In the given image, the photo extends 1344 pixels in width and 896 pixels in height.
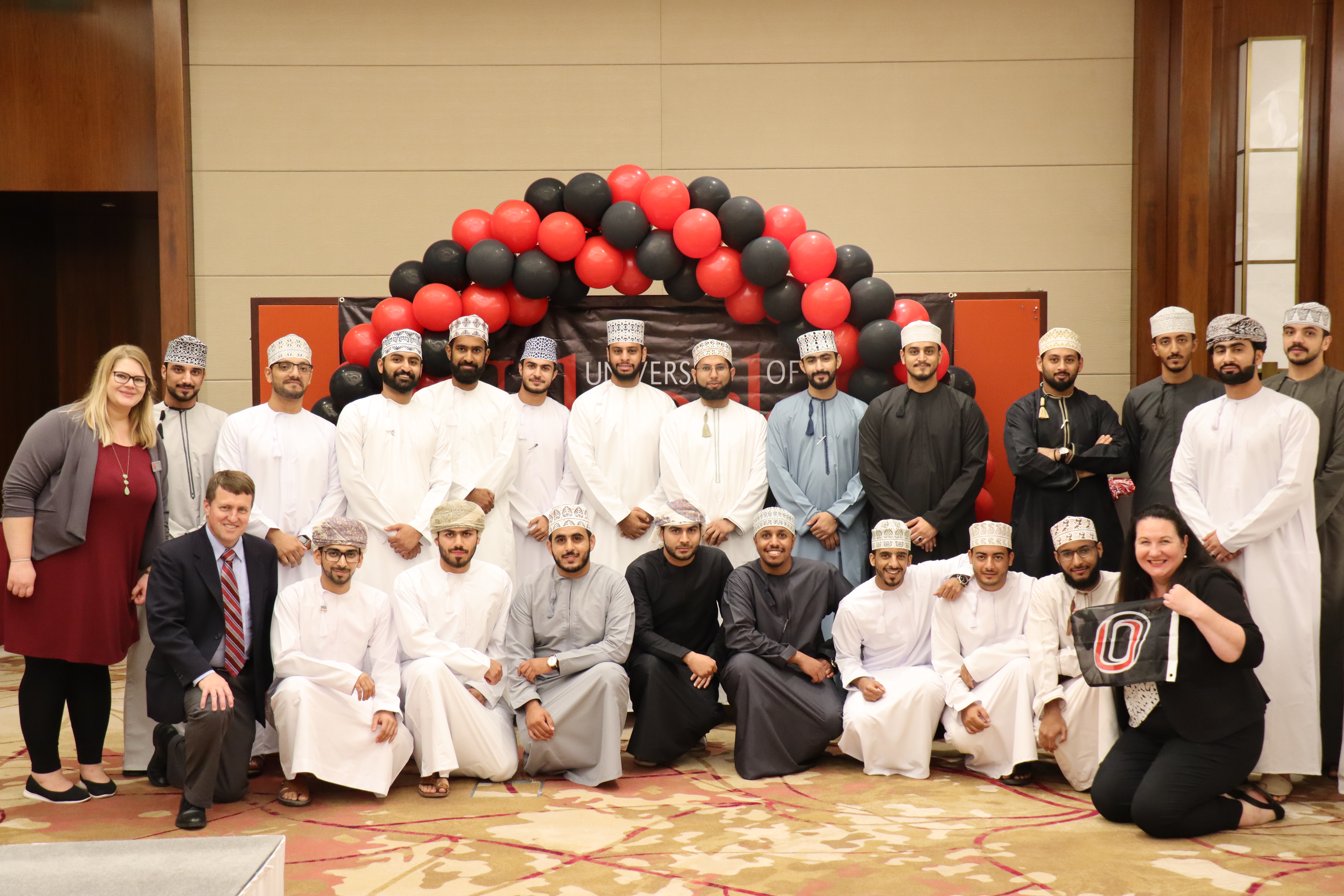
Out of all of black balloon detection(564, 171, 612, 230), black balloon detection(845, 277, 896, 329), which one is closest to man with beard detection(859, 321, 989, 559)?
black balloon detection(845, 277, 896, 329)

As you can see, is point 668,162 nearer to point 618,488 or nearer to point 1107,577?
point 618,488

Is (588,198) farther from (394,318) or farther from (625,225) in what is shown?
(394,318)

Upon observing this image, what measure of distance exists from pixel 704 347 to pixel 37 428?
2.76 m

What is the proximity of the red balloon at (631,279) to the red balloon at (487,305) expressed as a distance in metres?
0.55

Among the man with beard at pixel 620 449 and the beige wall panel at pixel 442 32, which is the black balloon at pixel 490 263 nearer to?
the man with beard at pixel 620 449

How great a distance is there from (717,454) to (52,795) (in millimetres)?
2974

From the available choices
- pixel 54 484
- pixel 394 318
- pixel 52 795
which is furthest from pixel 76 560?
pixel 394 318

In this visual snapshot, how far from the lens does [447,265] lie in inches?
210

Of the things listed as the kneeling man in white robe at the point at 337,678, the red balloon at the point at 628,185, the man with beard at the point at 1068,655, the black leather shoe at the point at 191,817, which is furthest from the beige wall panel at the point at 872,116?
the black leather shoe at the point at 191,817

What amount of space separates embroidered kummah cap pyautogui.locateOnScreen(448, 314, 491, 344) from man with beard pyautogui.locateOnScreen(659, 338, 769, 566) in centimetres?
96

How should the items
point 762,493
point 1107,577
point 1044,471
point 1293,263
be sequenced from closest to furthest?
point 1107,577 → point 1044,471 → point 762,493 → point 1293,263

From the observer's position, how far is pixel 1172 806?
3.39m

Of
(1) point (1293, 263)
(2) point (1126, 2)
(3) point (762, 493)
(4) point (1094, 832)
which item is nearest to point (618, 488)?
(3) point (762, 493)

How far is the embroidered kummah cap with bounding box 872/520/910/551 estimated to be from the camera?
4.51m
